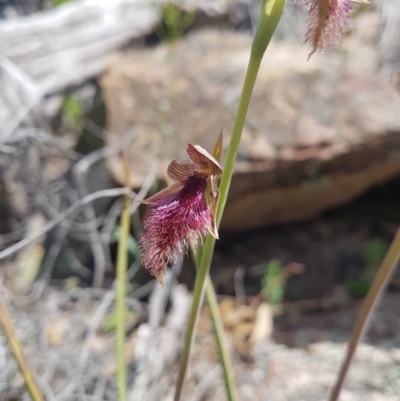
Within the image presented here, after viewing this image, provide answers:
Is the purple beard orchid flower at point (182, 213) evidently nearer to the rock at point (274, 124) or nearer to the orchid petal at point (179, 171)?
the orchid petal at point (179, 171)

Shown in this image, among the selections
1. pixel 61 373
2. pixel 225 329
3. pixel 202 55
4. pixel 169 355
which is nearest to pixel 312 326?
pixel 225 329

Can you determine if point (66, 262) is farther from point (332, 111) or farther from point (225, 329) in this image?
point (332, 111)

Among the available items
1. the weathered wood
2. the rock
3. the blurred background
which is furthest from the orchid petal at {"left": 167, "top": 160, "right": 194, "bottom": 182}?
the weathered wood

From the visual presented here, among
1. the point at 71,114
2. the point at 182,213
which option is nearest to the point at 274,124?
the point at 71,114

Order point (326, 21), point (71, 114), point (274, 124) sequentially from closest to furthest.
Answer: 1. point (326, 21)
2. point (274, 124)
3. point (71, 114)

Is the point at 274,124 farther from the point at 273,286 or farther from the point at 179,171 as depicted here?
the point at 179,171

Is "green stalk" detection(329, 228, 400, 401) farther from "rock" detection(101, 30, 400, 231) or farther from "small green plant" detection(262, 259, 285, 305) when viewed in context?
"rock" detection(101, 30, 400, 231)
